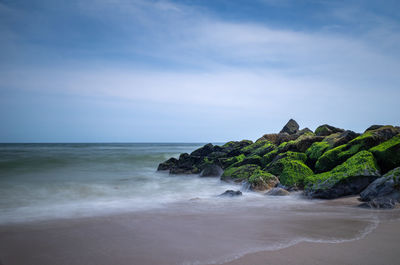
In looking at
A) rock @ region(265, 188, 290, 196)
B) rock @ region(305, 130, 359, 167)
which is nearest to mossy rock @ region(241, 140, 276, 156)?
rock @ region(305, 130, 359, 167)

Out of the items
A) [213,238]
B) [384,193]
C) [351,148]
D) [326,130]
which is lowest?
[213,238]

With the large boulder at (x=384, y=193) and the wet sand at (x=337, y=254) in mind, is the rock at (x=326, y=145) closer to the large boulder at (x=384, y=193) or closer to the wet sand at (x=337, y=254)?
the large boulder at (x=384, y=193)

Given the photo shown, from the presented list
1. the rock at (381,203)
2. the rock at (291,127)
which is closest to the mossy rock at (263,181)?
the rock at (381,203)

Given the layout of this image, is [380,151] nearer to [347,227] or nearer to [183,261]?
[347,227]

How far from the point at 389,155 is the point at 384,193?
1545mm

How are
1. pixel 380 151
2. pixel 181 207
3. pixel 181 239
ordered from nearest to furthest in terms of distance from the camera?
pixel 181 239 → pixel 181 207 → pixel 380 151

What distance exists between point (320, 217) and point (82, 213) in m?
4.50

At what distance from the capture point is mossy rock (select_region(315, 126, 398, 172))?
7.24 metres

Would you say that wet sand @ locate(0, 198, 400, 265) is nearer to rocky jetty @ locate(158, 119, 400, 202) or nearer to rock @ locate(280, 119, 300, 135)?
rocky jetty @ locate(158, 119, 400, 202)

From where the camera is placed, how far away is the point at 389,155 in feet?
20.2

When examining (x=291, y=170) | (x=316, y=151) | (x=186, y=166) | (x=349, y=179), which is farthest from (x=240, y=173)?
(x=349, y=179)

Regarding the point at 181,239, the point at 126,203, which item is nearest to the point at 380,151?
the point at 181,239

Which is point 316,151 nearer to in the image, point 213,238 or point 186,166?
point 213,238

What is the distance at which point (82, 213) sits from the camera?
17.7 feet
